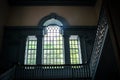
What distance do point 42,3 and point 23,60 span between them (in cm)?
432

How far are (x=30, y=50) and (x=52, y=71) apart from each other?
7.52 feet

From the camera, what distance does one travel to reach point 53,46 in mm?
11492

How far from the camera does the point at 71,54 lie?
11.2 metres

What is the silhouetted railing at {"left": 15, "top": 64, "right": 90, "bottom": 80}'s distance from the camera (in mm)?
9547

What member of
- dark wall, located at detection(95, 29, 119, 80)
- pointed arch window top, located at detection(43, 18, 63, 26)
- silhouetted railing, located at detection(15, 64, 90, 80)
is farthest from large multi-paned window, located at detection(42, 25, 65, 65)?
dark wall, located at detection(95, 29, 119, 80)

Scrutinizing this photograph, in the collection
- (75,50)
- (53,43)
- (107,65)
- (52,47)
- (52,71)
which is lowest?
(52,71)

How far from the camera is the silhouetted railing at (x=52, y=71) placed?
955 centimetres

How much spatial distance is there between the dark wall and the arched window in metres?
3.57

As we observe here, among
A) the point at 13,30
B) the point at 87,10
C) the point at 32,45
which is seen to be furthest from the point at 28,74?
the point at 87,10

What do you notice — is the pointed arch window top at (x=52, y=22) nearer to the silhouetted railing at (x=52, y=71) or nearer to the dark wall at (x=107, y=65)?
the silhouetted railing at (x=52, y=71)

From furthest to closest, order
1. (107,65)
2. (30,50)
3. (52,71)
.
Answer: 1. (30,50)
2. (52,71)
3. (107,65)

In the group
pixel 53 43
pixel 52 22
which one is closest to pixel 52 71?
pixel 53 43

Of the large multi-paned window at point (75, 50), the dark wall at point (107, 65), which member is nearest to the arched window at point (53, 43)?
the large multi-paned window at point (75, 50)

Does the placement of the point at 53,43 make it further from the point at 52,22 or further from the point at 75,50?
the point at 52,22
